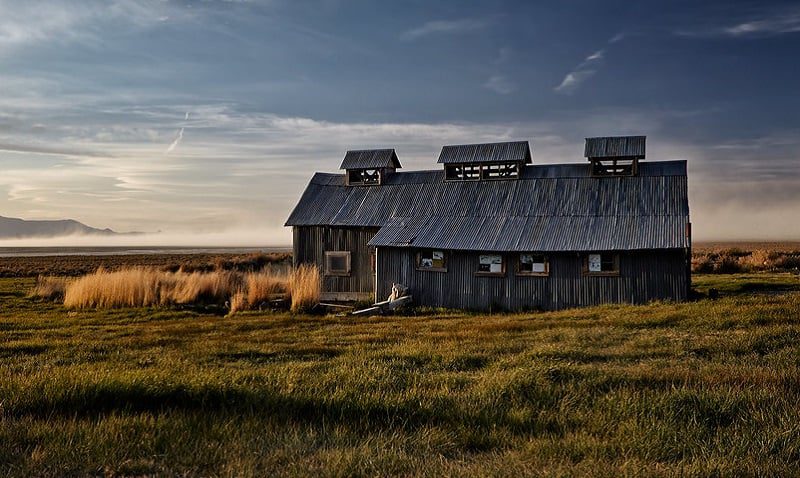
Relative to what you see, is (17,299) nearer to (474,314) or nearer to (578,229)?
(474,314)

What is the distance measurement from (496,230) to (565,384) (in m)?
17.4

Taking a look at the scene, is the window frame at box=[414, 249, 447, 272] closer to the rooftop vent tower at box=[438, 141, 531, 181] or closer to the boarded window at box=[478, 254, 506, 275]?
the boarded window at box=[478, 254, 506, 275]

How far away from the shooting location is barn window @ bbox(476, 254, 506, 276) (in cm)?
2419

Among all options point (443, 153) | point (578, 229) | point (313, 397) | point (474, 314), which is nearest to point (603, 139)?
point (578, 229)

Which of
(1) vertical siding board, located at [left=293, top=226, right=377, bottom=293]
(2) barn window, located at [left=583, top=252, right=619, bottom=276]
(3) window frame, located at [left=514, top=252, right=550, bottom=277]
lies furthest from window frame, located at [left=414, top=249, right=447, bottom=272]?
(2) barn window, located at [left=583, top=252, right=619, bottom=276]

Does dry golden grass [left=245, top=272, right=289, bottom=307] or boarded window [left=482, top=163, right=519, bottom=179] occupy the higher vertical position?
boarded window [left=482, top=163, right=519, bottom=179]

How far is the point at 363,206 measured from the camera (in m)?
30.7

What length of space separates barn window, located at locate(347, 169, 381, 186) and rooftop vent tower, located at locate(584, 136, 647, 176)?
11000 mm

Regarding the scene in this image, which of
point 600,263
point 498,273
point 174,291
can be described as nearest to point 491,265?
point 498,273

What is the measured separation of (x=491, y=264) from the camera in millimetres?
24422

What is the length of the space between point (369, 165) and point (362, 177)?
3.31 ft

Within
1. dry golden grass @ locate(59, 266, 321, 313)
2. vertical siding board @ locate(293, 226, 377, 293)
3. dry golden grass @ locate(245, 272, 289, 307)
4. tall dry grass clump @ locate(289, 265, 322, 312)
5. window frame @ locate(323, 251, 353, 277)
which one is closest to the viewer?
tall dry grass clump @ locate(289, 265, 322, 312)

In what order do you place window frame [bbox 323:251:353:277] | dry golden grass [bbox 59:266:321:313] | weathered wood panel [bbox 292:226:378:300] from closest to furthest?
dry golden grass [bbox 59:266:321:313] < weathered wood panel [bbox 292:226:378:300] < window frame [bbox 323:251:353:277]

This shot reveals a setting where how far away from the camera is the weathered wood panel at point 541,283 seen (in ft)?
73.5
